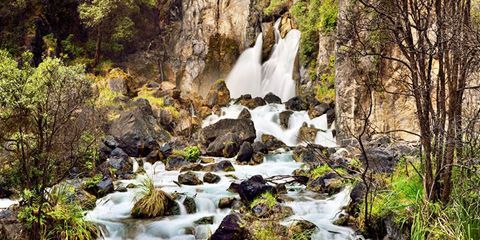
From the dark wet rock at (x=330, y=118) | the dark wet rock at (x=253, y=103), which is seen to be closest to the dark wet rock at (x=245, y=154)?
the dark wet rock at (x=330, y=118)

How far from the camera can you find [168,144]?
17.7 metres

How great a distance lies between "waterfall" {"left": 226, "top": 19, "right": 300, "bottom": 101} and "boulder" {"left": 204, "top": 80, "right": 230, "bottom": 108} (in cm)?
287

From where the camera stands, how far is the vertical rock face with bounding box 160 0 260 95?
27.4 m

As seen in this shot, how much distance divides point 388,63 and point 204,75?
15.3m

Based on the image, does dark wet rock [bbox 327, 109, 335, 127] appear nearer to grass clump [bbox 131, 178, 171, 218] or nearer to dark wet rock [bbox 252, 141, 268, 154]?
dark wet rock [bbox 252, 141, 268, 154]

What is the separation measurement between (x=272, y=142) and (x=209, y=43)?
1254cm

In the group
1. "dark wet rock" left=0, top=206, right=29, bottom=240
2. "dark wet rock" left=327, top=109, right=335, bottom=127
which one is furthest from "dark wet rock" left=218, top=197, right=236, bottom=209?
"dark wet rock" left=327, top=109, right=335, bottom=127

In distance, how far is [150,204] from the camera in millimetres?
9062

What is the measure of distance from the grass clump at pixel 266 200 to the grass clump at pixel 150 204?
2034mm

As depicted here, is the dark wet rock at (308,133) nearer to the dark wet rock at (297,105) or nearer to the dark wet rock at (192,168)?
the dark wet rock at (297,105)

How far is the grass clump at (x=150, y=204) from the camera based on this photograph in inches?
354

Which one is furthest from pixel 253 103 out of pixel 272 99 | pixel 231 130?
pixel 231 130

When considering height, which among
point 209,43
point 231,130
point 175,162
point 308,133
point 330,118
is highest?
point 209,43

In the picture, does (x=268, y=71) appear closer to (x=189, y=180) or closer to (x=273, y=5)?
(x=273, y=5)
